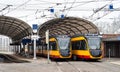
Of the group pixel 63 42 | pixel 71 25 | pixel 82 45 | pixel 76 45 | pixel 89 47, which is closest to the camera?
pixel 89 47

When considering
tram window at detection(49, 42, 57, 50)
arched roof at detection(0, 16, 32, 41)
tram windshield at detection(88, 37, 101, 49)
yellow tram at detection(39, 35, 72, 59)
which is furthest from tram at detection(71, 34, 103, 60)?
arched roof at detection(0, 16, 32, 41)

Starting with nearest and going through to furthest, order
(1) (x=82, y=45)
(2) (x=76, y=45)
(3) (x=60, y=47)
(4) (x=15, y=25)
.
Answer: (1) (x=82, y=45) < (3) (x=60, y=47) < (2) (x=76, y=45) < (4) (x=15, y=25)

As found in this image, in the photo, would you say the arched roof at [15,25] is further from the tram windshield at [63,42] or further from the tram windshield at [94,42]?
the tram windshield at [94,42]

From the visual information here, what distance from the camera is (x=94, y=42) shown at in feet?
121

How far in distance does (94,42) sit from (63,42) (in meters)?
3.68

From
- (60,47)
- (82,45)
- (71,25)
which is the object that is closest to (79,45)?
(82,45)

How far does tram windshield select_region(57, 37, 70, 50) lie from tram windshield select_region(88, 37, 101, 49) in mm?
3005

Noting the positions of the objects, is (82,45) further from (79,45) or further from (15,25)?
(15,25)

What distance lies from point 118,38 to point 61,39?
10.6 meters

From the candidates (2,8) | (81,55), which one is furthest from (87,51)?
(2,8)

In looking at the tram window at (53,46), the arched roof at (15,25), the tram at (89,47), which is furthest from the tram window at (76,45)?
the arched roof at (15,25)

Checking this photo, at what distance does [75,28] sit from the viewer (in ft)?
183

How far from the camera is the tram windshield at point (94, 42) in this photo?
36.6 meters

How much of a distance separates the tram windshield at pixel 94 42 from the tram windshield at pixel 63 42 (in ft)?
9.86
